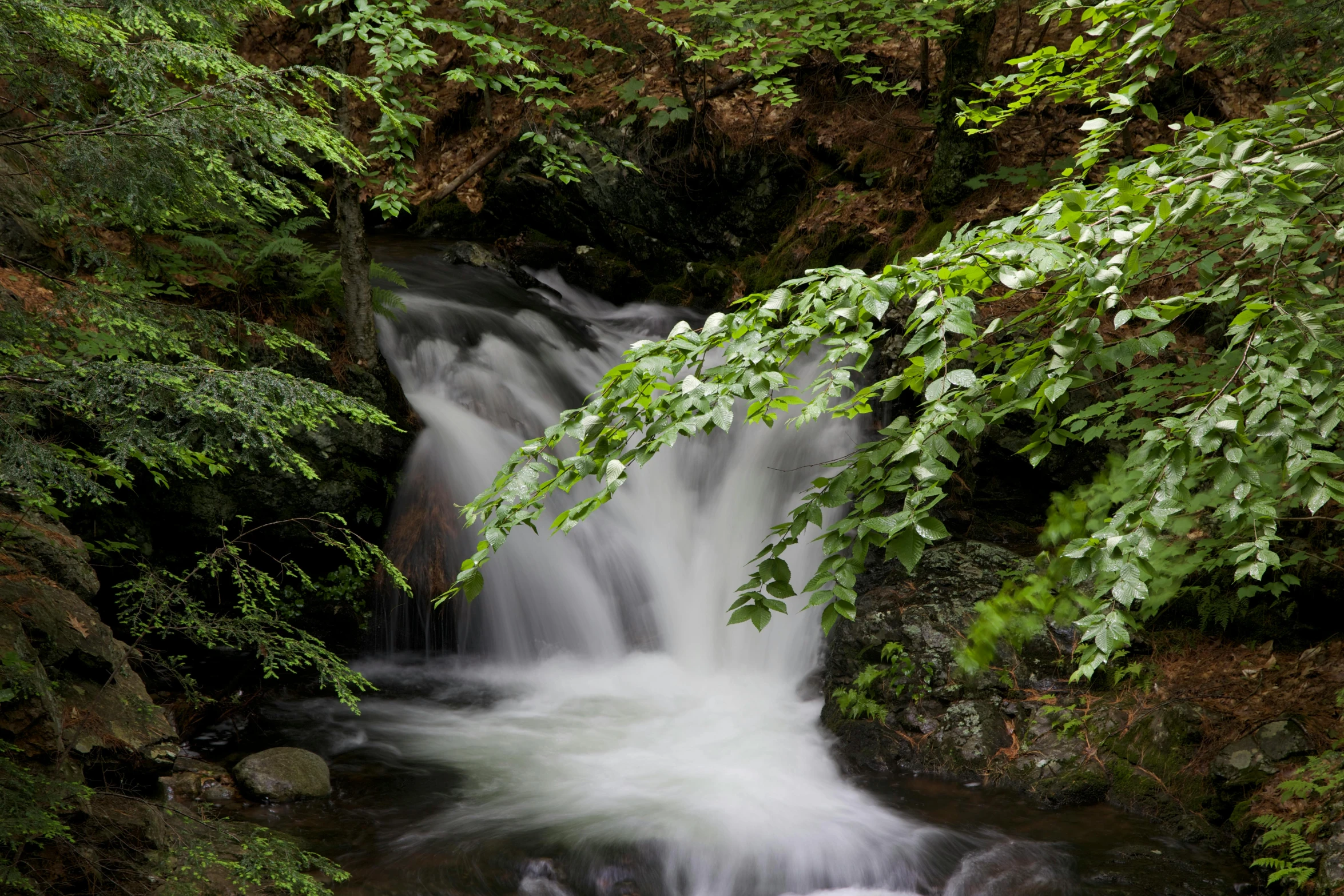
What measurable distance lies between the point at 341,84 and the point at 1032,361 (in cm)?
332

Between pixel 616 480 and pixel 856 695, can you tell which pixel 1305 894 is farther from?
pixel 616 480

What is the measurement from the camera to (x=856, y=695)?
6.35 metres

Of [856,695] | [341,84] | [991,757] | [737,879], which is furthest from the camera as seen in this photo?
[856,695]

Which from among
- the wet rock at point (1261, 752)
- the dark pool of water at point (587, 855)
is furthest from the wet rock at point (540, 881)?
the wet rock at point (1261, 752)

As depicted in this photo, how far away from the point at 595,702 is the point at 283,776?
2547mm

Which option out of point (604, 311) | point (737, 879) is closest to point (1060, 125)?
point (604, 311)

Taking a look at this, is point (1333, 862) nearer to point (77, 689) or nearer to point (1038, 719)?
point (1038, 719)

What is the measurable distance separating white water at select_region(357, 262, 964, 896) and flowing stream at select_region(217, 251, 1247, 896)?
2 cm

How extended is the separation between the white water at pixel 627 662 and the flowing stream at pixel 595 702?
0.06ft

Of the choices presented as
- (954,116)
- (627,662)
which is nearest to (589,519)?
(627,662)

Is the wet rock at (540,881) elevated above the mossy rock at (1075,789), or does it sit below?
below

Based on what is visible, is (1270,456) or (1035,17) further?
(1035,17)

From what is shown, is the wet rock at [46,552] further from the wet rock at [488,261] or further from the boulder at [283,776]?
the wet rock at [488,261]

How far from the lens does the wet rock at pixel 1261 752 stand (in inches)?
193
